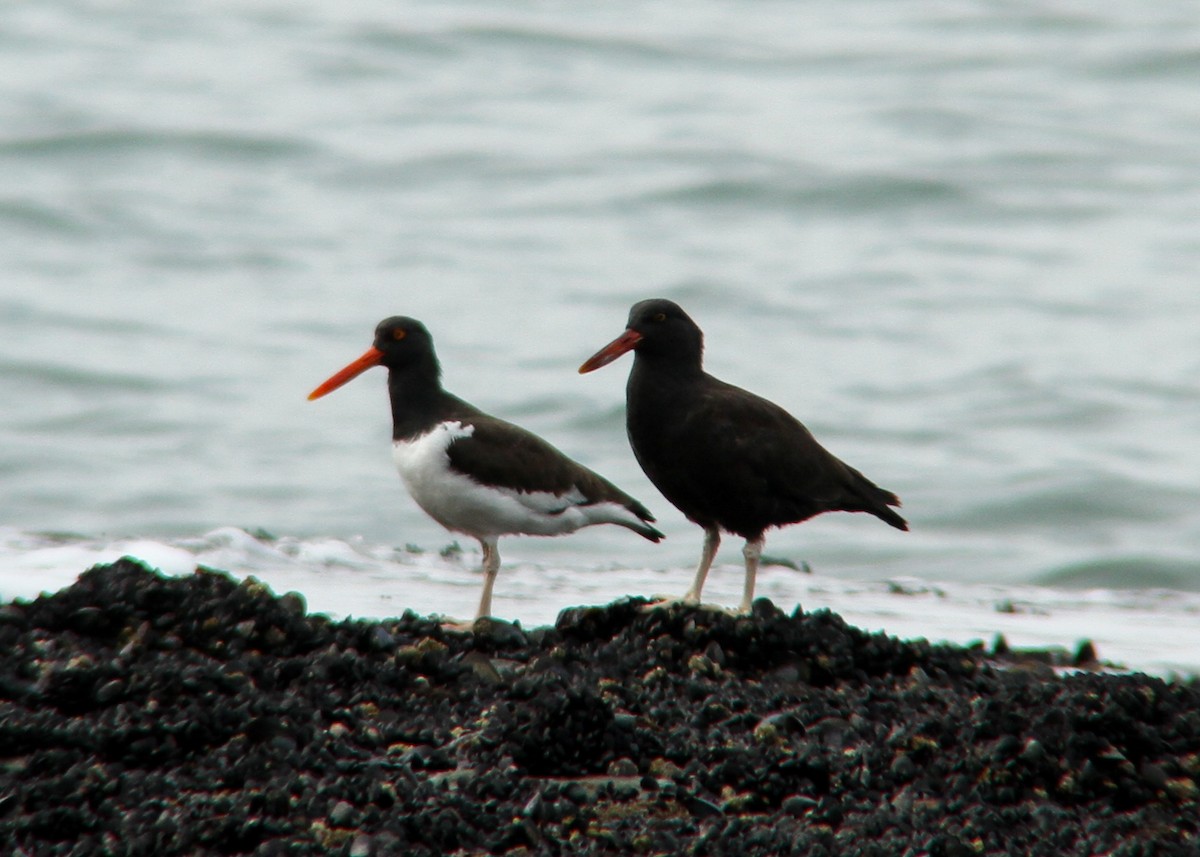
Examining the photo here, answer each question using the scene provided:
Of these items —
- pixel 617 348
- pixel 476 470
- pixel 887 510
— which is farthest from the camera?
pixel 887 510

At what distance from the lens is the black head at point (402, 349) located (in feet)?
23.4

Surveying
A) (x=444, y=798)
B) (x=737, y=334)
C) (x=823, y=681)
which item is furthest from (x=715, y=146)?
(x=444, y=798)

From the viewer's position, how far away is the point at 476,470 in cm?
670

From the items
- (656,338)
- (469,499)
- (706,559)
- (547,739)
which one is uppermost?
(656,338)

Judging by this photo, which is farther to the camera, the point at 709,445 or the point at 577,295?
the point at 577,295

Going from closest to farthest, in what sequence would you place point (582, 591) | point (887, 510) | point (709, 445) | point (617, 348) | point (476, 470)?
point (709, 445), point (617, 348), point (476, 470), point (887, 510), point (582, 591)

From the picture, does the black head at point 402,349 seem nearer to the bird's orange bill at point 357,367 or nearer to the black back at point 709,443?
the bird's orange bill at point 357,367

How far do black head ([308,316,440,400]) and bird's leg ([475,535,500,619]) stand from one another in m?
0.70

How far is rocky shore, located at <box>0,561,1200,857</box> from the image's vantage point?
4.28m

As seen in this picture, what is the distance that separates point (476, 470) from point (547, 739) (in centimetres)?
207

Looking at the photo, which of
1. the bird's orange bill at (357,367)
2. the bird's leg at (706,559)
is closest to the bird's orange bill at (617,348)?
the bird's leg at (706,559)

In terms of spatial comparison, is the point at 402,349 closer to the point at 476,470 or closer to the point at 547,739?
the point at 476,470

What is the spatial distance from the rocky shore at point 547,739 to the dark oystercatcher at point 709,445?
0.68 metres

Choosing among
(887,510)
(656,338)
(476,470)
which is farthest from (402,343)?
(887,510)
